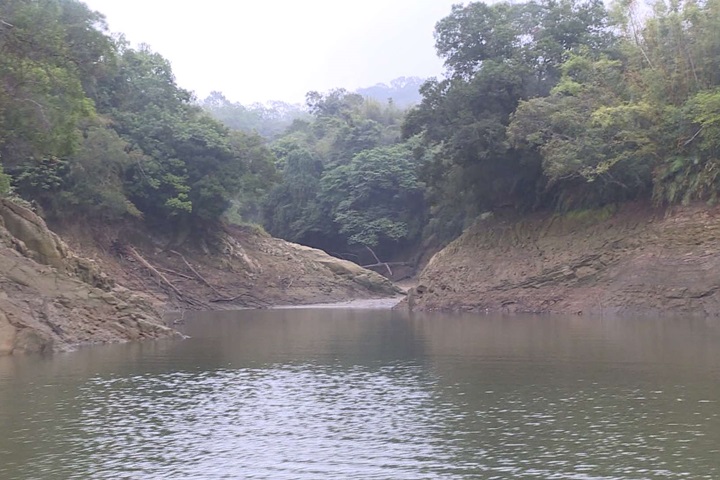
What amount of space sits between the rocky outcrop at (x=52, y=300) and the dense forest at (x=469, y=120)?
2.45 m

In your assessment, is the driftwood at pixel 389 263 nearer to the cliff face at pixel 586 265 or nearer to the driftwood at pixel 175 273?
the driftwood at pixel 175 273

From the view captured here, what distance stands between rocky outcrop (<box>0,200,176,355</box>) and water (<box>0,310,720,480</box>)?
1147 mm

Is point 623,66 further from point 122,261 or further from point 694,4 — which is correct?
point 122,261

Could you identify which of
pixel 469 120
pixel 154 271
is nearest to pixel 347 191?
pixel 154 271

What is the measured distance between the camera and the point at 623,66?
157 ft

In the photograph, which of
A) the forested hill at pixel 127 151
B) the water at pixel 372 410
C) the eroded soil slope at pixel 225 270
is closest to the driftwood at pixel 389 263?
the eroded soil slope at pixel 225 270

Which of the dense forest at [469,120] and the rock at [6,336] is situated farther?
the dense forest at [469,120]

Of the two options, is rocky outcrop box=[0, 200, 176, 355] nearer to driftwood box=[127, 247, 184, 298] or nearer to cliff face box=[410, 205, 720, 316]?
driftwood box=[127, 247, 184, 298]

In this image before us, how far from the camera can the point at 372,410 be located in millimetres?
17375

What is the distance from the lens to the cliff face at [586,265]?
130ft

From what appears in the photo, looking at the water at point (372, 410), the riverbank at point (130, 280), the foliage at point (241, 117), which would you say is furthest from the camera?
the foliage at point (241, 117)

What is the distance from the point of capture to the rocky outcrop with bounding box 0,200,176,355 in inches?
1064

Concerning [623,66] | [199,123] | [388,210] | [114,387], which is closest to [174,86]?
[199,123]

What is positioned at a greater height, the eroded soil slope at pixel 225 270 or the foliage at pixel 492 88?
the foliage at pixel 492 88
